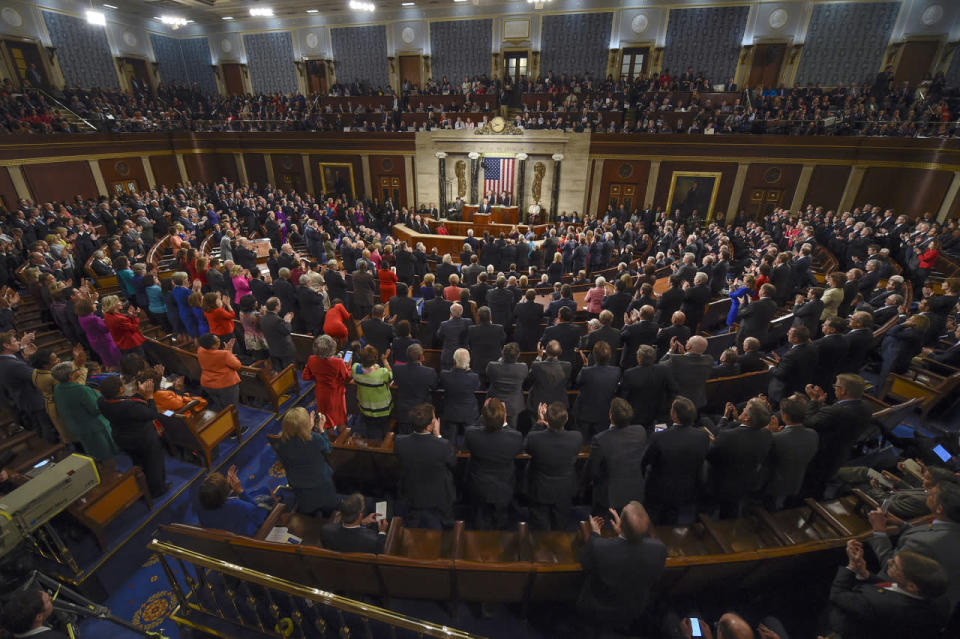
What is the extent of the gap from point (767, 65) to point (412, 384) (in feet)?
72.1

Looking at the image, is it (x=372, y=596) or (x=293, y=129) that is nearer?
(x=372, y=596)

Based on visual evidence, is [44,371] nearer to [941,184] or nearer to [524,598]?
[524,598]

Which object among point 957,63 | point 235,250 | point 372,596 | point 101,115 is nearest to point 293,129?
point 101,115

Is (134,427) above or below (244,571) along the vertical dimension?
below

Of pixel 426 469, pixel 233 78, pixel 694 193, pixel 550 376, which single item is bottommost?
pixel 426 469

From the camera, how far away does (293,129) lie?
18.8m

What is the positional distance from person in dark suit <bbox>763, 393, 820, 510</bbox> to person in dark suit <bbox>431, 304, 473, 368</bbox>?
3232 millimetres

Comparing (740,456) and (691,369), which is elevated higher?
(691,369)

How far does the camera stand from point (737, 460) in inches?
122

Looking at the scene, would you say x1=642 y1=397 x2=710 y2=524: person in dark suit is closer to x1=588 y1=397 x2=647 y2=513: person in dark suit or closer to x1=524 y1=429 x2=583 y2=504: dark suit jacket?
x1=588 y1=397 x2=647 y2=513: person in dark suit

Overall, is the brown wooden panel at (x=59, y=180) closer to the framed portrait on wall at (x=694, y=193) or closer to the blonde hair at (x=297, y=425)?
the blonde hair at (x=297, y=425)

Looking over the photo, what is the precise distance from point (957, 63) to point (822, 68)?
13.1 feet

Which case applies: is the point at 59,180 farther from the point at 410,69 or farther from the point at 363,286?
the point at 410,69

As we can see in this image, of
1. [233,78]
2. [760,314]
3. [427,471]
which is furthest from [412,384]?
[233,78]
